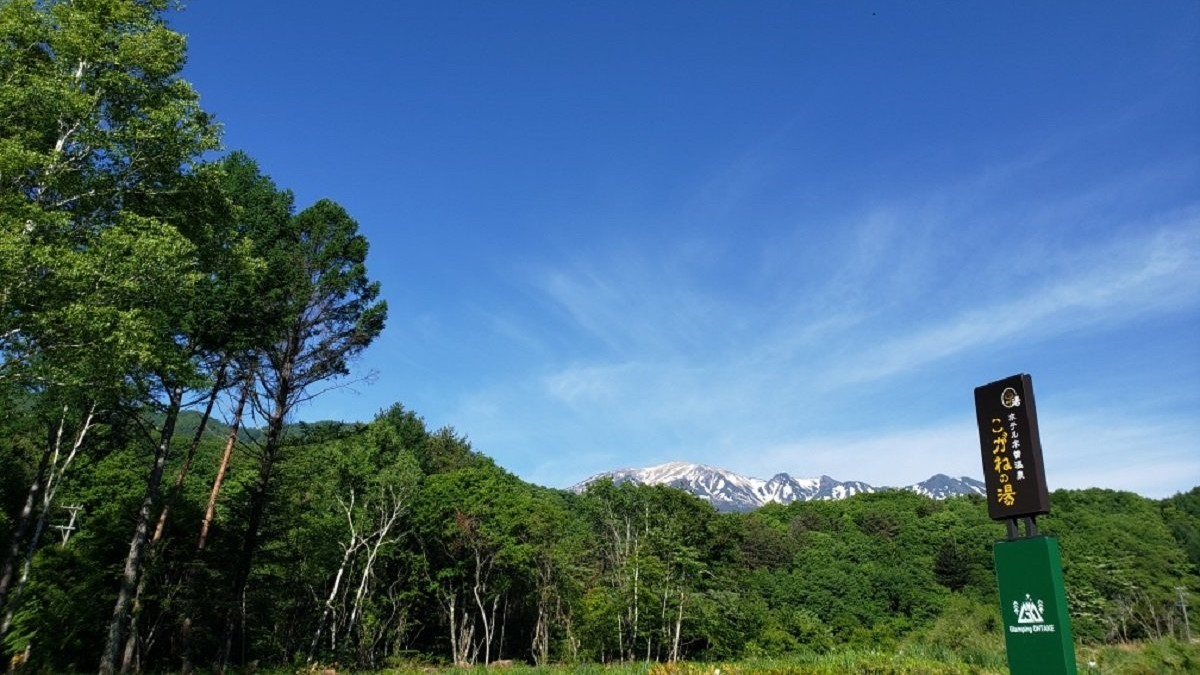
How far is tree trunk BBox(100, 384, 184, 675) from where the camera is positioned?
13398 mm

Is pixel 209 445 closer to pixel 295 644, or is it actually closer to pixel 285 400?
pixel 295 644

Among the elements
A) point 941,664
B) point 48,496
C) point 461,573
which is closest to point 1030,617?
point 941,664

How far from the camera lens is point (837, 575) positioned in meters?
51.3

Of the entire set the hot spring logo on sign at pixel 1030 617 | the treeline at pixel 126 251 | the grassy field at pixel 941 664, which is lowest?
the grassy field at pixel 941 664

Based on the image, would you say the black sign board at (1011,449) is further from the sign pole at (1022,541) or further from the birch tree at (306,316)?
the birch tree at (306,316)

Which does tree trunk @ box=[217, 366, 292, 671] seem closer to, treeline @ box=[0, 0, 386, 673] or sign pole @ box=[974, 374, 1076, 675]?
treeline @ box=[0, 0, 386, 673]

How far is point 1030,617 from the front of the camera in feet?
26.5

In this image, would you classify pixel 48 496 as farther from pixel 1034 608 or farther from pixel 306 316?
pixel 1034 608

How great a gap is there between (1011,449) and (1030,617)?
211 cm

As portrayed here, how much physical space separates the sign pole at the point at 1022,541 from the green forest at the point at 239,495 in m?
3.46

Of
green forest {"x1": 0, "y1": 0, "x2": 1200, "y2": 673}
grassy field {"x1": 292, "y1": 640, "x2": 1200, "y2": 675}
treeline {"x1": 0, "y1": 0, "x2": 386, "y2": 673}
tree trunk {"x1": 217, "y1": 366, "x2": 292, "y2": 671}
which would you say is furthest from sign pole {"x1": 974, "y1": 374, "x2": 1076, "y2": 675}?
tree trunk {"x1": 217, "y1": 366, "x2": 292, "y2": 671}

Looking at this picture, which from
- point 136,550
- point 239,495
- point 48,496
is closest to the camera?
point 136,550

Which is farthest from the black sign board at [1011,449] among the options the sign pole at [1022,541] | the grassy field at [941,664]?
the grassy field at [941,664]

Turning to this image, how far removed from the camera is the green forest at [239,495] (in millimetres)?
10375
